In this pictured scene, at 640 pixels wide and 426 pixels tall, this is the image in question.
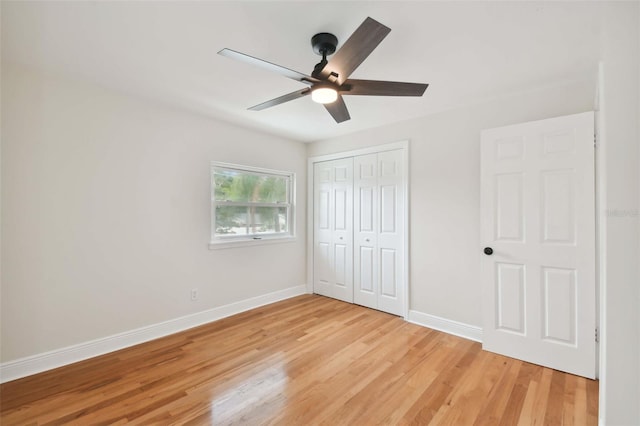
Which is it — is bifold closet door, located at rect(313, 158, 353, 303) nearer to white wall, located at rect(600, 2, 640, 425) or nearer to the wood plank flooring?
the wood plank flooring

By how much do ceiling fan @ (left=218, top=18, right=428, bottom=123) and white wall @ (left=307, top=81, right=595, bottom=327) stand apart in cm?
105

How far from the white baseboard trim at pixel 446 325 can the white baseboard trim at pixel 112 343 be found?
200 cm

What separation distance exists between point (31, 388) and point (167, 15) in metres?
2.74

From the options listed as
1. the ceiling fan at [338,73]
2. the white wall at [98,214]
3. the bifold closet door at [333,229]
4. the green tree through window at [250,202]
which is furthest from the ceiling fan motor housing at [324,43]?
the bifold closet door at [333,229]

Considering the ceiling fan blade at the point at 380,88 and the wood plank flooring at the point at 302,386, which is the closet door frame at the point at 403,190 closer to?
the wood plank flooring at the point at 302,386

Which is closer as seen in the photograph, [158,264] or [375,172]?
[158,264]

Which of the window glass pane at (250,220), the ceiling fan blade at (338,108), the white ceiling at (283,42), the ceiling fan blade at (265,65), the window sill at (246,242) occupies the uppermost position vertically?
the white ceiling at (283,42)

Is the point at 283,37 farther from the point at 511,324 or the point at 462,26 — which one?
the point at 511,324

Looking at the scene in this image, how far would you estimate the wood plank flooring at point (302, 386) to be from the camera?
1.76 m

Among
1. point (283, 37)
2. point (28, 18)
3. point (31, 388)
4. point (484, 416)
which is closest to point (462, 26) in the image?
point (283, 37)

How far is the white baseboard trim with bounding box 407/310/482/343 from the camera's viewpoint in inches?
112

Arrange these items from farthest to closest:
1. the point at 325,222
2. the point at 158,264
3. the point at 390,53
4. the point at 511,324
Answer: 1. the point at 325,222
2. the point at 158,264
3. the point at 511,324
4. the point at 390,53

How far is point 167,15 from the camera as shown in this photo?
1619mm

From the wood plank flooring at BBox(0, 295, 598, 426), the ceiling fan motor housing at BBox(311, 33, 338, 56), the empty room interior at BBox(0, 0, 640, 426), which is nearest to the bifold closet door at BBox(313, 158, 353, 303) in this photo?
the empty room interior at BBox(0, 0, 640, 426)
